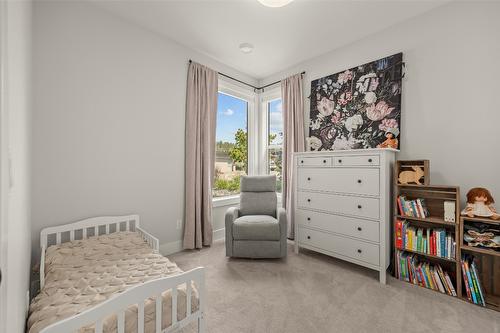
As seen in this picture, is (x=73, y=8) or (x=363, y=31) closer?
(x=73, y=8)

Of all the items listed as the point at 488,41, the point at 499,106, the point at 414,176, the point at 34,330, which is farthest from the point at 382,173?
the point at 34,330

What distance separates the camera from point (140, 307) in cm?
109

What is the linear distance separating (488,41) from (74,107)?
4.00 metres

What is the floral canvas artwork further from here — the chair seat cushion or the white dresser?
the chair seat cushion

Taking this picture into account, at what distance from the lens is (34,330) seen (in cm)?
107

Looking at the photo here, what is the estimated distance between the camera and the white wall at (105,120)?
2.01 meters

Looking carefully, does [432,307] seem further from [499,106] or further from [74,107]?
[74,107]

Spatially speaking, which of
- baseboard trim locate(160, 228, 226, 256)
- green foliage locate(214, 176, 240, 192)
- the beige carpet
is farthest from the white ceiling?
the beige carpet

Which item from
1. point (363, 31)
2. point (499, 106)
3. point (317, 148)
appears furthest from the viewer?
point (317, 148)

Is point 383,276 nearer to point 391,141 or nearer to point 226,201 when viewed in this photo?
point 391,141

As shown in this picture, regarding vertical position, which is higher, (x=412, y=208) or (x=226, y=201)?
(x=412, y=208)

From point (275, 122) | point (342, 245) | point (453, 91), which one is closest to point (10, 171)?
point (342, 245)

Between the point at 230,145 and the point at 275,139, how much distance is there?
848 mm

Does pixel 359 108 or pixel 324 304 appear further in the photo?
pixel 359 108
